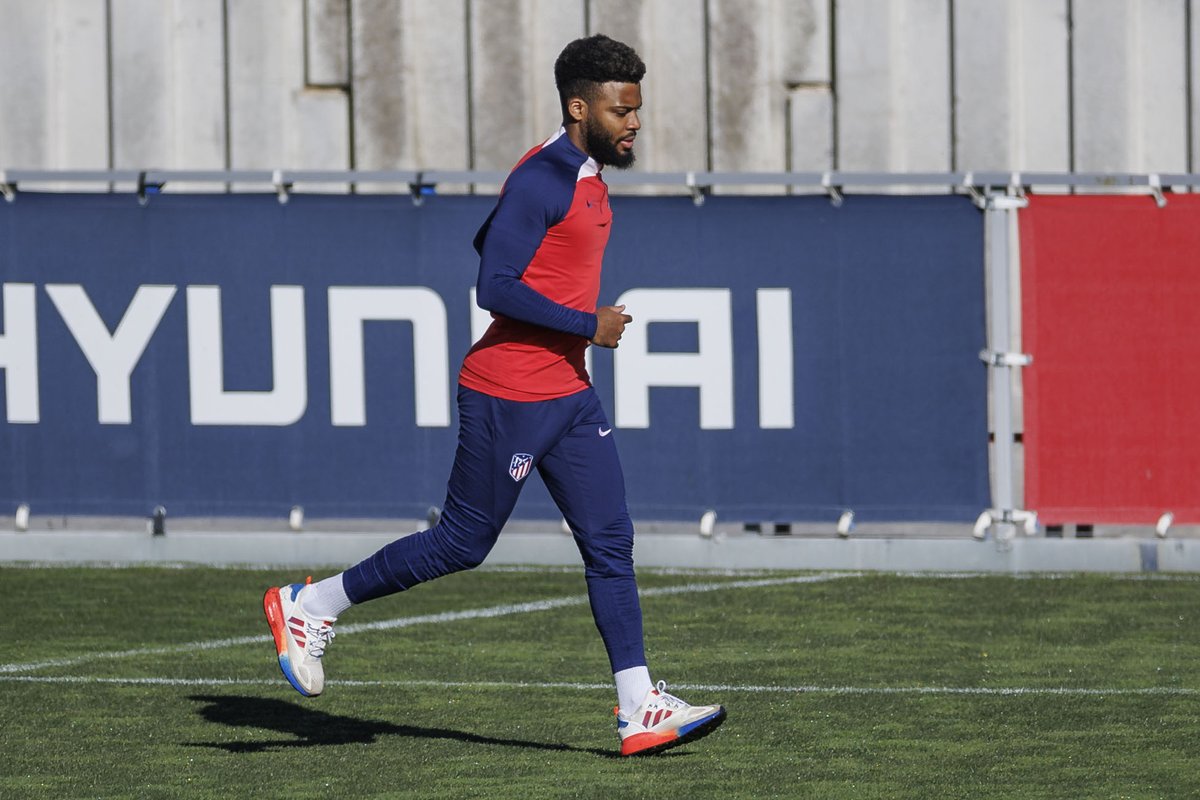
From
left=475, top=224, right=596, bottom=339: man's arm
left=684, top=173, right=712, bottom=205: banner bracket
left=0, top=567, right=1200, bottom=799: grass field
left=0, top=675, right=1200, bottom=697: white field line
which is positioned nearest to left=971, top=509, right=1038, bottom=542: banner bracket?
left=0, top=567, right=1200, bottom=799: grass field

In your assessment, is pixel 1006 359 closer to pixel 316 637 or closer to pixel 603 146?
pixel 603 146

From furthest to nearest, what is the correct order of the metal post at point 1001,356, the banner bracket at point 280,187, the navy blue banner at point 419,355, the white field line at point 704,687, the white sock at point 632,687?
the banner bracket at point 280,187
the navy blue banner at point 419,355
the metal post at point 1001,356
the white field line at point 704,687
the white sock at point 632,687

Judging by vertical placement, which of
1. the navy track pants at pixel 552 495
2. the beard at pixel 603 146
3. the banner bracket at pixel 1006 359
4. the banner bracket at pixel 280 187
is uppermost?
the banner bracket at pixel 280 187

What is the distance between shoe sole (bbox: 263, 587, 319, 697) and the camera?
267 inches

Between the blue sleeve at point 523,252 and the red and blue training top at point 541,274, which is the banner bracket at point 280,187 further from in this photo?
the blue sleeve at point 523,252

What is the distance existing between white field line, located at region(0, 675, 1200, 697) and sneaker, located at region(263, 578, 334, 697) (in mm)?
1178

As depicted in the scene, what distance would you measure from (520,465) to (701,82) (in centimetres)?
981

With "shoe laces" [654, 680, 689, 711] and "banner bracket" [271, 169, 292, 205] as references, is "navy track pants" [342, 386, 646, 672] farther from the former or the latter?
"banner bracket" [271, 169, 292, 205]

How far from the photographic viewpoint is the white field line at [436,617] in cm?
853

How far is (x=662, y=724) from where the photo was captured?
6.50m

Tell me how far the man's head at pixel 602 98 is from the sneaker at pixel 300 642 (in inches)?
62.2

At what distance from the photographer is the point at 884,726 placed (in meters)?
7.11

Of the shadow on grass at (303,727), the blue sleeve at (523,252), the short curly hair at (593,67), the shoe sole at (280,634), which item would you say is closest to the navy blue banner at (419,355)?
the shadow on grass at (303,727)

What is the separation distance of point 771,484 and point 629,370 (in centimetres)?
89
